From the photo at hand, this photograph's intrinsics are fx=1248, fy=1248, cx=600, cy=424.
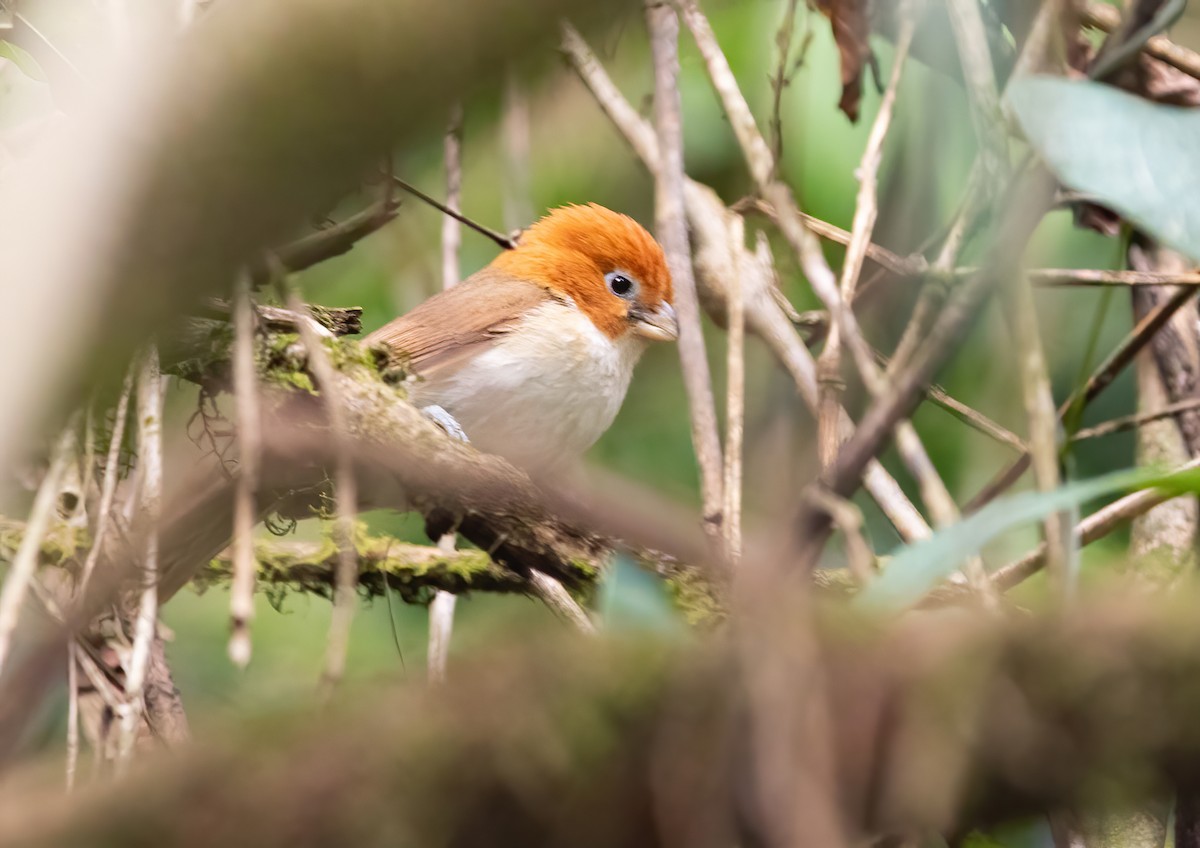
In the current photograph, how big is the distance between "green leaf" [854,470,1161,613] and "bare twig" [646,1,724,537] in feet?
2.80

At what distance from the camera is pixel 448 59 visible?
3.22 feet

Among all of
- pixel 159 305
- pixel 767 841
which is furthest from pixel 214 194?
pixel 767 841

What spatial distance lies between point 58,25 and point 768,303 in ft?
5.54

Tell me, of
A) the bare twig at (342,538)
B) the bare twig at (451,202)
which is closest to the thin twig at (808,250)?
the bare twig at (451,202)

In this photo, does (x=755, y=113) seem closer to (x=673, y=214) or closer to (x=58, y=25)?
(x=673, y=214)

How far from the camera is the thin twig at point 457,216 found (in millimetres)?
2588

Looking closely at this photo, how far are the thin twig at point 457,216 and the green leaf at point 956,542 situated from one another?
52.5 inches

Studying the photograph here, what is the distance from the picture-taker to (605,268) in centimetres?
429

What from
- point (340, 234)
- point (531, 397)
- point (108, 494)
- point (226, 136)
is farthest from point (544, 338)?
point (226, 136)

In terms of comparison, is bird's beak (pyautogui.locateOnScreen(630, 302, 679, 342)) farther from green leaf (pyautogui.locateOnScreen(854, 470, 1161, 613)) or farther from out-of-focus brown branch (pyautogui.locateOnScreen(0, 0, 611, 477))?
out-of-focus brown branch (pyautogui.locateOnScreen(0, 0, 611, 477))

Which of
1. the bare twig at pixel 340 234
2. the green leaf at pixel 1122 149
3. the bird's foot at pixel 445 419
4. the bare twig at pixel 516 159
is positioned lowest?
the green leaf at pixel 1122 149

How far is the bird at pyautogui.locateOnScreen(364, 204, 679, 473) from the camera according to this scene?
373 centimetres

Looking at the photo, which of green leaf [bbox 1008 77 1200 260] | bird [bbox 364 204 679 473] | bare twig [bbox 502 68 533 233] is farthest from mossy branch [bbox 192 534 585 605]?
green leaf [bbox 1008 77 1200 260]

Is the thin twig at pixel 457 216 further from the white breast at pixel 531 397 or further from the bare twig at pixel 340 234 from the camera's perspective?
the white breast at pixel 531 397
